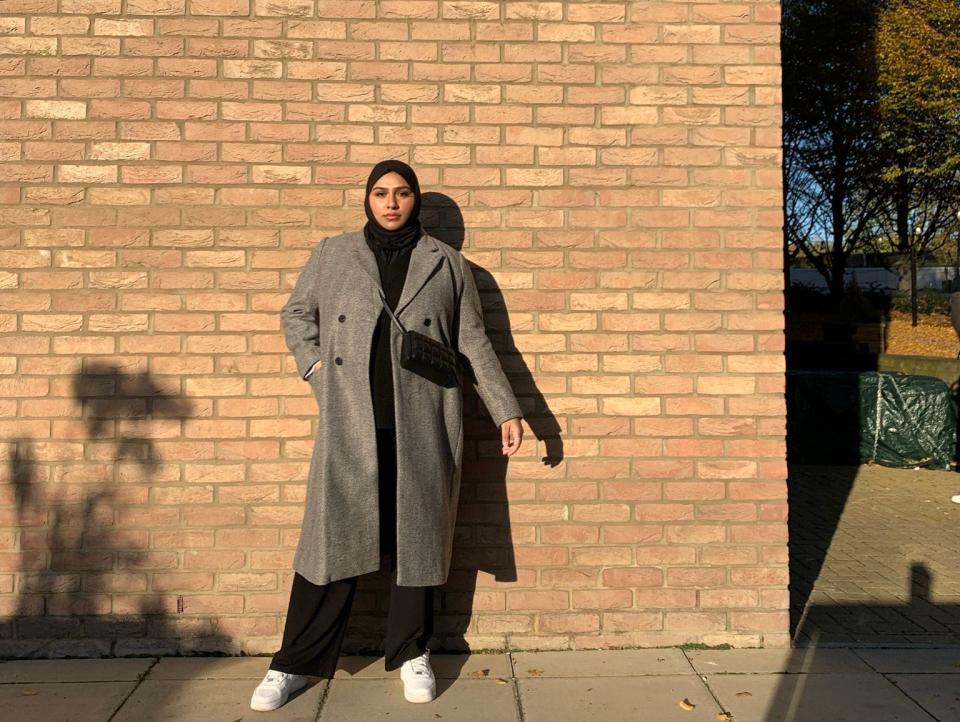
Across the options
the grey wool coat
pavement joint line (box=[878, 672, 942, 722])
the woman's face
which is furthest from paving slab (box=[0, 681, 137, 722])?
pavement joint line (box=[878, 672, 942, 722])

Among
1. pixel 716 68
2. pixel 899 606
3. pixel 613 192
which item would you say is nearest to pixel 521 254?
pixel 613 192

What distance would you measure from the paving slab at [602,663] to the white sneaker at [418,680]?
414mm

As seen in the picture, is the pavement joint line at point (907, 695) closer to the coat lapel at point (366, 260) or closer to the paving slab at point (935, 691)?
Answer: the paving slab at point (935, 691)

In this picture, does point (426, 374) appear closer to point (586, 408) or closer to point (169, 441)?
point (586, 408)

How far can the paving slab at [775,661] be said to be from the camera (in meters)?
3.95

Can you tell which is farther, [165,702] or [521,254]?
[521,254]

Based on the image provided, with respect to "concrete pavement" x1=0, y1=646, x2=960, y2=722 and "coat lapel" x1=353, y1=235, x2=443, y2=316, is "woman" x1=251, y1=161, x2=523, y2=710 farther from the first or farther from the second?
"concrete pavement" x1=0, y1=646, x2=960, y2=722

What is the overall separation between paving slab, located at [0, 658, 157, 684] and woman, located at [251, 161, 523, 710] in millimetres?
708

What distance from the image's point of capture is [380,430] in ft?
12.1

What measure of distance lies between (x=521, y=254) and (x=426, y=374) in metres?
0.87

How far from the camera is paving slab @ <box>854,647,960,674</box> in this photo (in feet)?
13.0

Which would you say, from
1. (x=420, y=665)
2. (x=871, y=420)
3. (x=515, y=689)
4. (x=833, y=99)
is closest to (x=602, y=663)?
(x=515, y=689)


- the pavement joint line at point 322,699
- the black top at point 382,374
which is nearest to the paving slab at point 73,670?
the pavement joint line at point 322,699

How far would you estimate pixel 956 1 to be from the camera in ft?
52.6
